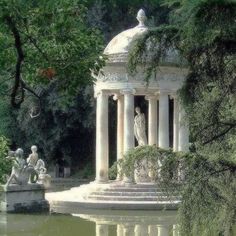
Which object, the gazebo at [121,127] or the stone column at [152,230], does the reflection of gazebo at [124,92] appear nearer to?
the gazebo at [121,127]

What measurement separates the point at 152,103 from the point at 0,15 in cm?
2206

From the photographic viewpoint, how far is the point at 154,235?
17781mm

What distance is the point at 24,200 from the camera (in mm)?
23344

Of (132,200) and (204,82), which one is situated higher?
(204,82)

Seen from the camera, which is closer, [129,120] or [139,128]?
[129,120]

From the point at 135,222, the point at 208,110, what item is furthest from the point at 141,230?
the point at 208,110

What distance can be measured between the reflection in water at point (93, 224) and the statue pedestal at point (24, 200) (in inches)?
25.4

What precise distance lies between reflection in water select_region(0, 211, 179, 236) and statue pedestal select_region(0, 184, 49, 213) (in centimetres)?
65

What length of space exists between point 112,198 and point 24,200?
9.47 feet

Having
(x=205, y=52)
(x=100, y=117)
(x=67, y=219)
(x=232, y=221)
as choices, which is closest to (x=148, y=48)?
(x=205, y=52)

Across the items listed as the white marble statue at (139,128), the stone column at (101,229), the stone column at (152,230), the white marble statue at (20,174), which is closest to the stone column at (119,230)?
the stone column at (101,229)

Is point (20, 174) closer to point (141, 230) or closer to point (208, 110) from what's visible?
point (141, 230)

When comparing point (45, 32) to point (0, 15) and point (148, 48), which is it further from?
point (148, 48)

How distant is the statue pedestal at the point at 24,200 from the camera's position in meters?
23.2
